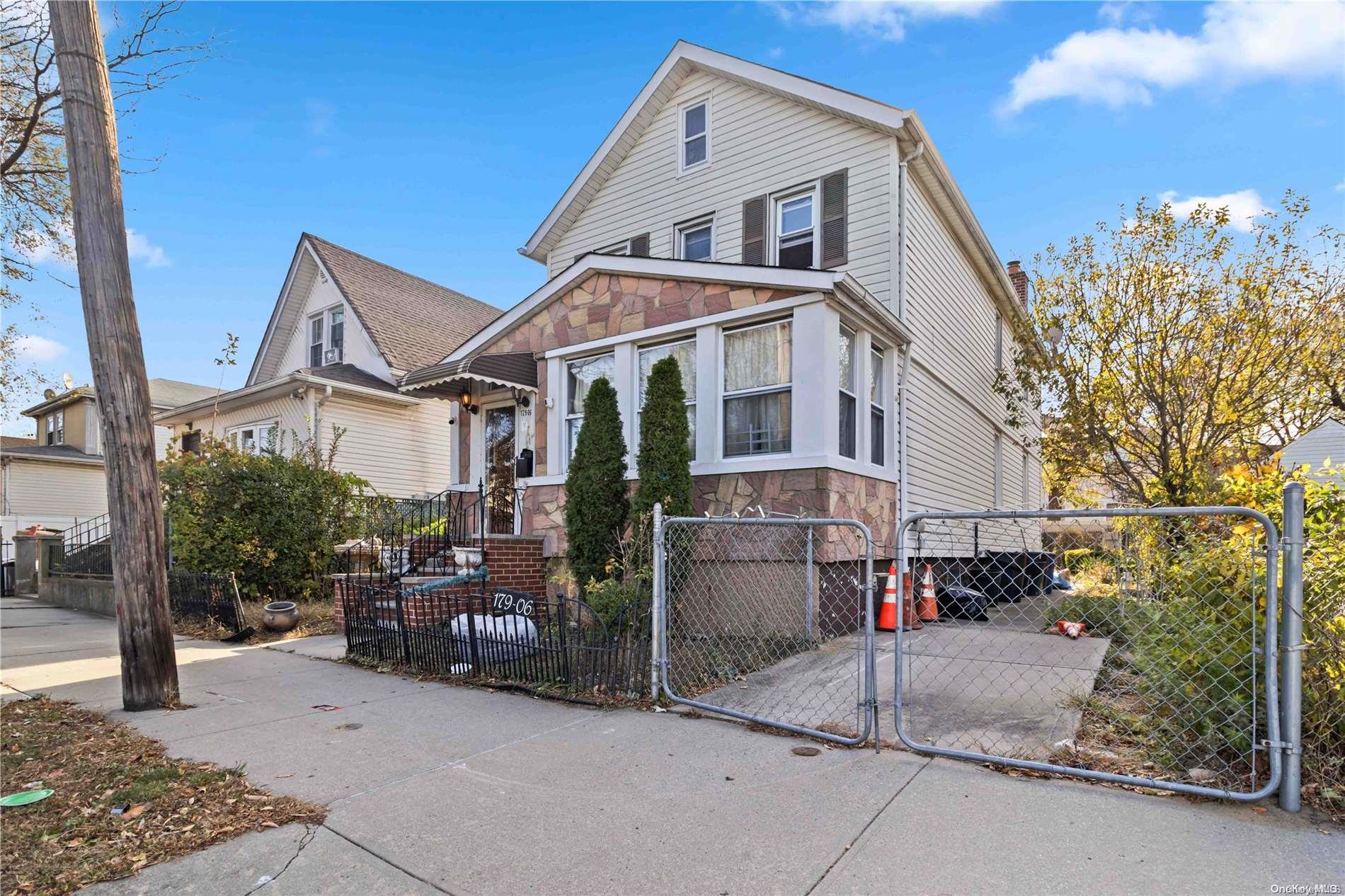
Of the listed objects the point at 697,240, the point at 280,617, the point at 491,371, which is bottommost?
the point at 280,617

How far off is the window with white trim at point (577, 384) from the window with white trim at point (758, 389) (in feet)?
5.75

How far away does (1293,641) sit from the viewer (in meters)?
3.11

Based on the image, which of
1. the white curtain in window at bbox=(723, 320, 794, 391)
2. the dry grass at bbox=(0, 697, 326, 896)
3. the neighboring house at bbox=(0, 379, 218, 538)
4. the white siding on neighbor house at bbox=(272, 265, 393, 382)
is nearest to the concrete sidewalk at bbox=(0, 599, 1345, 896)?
the dry grass at bbox=(0, 697, 326, 896)

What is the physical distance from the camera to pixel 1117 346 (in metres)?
11.2

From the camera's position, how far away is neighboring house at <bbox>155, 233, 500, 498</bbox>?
49.8 ft

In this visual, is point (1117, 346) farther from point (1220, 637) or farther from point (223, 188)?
point (223, 188)

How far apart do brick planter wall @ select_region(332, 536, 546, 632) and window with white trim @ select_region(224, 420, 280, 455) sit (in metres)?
8.71

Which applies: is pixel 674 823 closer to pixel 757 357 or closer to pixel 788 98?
pixel 757 357

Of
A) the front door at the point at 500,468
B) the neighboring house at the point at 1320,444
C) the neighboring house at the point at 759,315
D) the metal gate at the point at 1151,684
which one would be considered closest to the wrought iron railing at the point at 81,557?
the front door at the point at 500,468

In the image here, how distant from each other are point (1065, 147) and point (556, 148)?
9.02m

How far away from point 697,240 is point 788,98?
246 centimetres

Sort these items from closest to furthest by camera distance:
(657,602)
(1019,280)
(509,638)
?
(657,602) → (509,638) → (1019,280)

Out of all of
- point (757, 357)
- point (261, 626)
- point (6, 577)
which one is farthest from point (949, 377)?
point (6, 577)

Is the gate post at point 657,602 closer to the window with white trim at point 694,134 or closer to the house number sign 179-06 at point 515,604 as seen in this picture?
the house number sign 179-06 at point 515,604
